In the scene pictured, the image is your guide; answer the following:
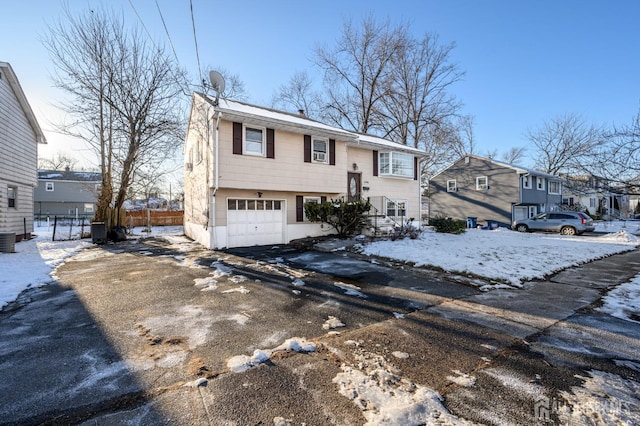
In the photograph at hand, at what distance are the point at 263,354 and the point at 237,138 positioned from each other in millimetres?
9187

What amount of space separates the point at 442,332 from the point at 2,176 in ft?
54.0

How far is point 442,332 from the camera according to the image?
353 cm

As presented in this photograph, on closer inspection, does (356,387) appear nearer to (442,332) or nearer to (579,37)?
(442,332)

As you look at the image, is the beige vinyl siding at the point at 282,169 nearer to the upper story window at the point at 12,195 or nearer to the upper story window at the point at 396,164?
the upper story window at the point at 396,164

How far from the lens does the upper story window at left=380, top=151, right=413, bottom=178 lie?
15.3m

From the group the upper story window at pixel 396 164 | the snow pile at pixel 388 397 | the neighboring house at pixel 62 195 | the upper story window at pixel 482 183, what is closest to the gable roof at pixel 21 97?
the upper story window at pixel 396 164

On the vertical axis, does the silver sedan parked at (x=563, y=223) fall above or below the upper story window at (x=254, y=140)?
below

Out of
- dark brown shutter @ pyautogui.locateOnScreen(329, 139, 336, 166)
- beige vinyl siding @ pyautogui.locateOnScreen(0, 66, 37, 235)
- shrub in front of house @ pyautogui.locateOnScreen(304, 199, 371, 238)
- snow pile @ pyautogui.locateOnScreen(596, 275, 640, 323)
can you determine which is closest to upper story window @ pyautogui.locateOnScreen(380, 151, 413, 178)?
dark brown shutter @ pyautogui.locateOnScreen(329, 139, 336, 166)

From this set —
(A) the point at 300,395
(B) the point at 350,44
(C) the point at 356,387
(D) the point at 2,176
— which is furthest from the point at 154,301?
(B) the point at 350,44

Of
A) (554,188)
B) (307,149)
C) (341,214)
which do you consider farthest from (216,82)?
(554,188)

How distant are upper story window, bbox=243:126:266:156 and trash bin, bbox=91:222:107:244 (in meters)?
7.87

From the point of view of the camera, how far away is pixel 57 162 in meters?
39.5

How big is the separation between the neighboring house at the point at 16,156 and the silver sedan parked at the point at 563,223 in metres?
28.7

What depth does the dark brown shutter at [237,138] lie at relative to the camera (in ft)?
34.7
